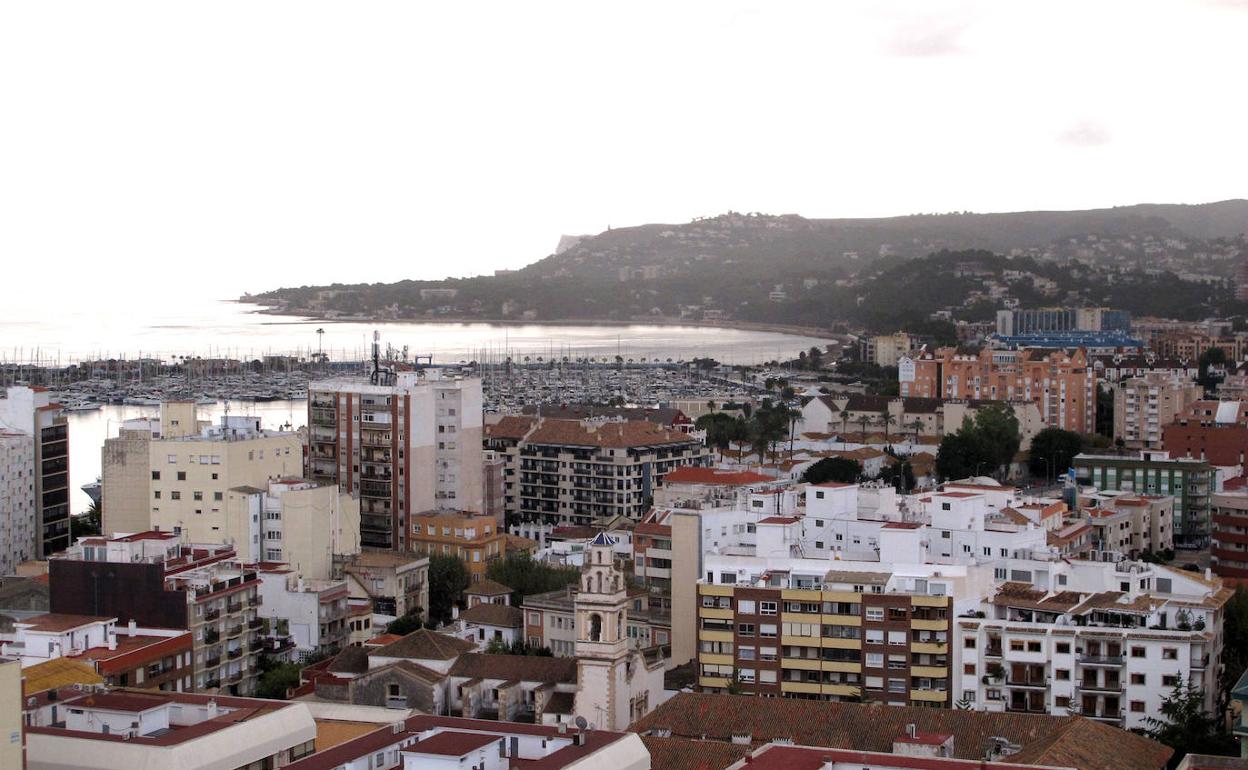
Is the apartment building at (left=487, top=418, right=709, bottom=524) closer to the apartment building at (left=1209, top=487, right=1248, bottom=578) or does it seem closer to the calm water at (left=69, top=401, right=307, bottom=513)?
the calm water at (left=69, top=401, right=307, bottom=513)

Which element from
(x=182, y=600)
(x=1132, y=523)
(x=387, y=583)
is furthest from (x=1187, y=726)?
(x=1132, y=523)

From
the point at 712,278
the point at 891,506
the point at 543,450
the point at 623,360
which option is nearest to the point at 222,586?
the point at 891,506

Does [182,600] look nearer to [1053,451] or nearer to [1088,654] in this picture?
[1088,654]

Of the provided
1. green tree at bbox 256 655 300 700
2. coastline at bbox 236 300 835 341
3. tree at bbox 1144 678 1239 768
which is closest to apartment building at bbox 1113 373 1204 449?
→ tree at bbox 1144 678 1239 768

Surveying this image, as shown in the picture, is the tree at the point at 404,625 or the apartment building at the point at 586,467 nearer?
the tree at the point at 404,625

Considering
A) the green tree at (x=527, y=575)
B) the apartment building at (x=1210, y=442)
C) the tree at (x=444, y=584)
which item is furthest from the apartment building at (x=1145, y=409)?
the tree at (x=444, y=584)

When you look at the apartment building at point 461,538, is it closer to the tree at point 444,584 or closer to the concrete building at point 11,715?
the tree at point 444,584
